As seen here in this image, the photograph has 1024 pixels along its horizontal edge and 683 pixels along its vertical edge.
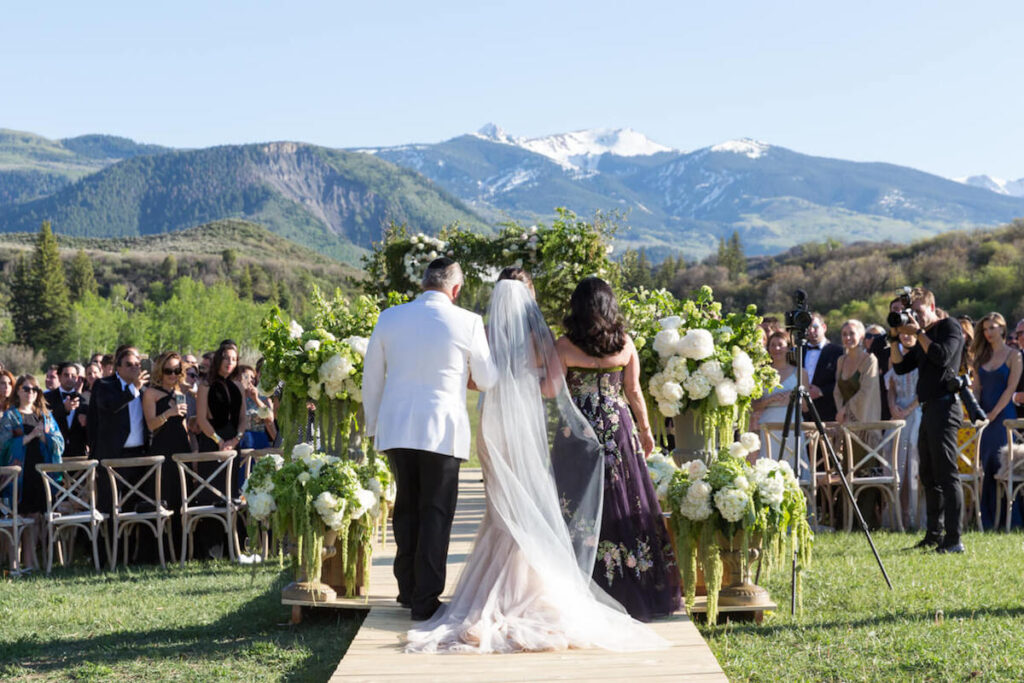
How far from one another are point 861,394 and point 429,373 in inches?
211

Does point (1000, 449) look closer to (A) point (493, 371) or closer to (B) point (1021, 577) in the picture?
(B) point (1021, 577)

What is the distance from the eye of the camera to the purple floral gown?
17.7 feet

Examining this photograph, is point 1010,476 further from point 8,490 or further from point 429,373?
point 8,490

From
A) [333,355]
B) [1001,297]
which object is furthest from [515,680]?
[1001,297]

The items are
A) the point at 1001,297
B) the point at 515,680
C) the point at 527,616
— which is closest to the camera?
the point at 515,680

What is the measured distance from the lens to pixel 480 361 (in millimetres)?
5277

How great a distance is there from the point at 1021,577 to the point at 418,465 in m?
4.24

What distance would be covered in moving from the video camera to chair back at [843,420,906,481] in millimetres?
1247

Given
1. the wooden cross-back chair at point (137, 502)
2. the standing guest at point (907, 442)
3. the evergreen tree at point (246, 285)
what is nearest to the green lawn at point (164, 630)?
the wooden cross-back chair at point (137, 502)

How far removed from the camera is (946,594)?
6.30 meters

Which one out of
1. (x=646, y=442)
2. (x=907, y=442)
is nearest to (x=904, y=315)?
(x=907, y=442)

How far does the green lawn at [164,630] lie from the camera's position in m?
5.27

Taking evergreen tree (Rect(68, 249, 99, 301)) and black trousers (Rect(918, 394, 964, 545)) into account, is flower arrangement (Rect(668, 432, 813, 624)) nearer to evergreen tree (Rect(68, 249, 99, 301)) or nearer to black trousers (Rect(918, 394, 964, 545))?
black trousers (Rect(918, 394, 964, 545))

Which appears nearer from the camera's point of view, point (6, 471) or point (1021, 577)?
point (1021, 577)
